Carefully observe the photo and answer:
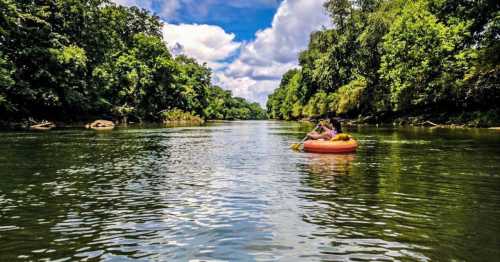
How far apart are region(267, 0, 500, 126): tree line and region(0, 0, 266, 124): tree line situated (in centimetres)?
3405

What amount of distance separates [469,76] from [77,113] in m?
49.5

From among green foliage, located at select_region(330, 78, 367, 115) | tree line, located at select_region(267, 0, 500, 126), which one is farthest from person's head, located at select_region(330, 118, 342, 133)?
green foliage, located at select_region(330, 78, 367, 115)

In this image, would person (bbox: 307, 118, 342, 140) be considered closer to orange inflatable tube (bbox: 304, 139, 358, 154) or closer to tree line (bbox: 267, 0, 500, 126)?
orange inflatable tube (bbox: 304, 139, 358, 154)

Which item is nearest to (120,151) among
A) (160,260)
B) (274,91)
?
(160,260)

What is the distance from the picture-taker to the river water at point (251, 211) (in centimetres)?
675

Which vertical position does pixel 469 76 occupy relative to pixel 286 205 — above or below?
above

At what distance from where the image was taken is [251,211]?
30.6ft

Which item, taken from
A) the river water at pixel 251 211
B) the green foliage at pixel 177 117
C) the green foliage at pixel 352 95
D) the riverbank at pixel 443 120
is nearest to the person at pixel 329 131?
the river water at pixel 251 211

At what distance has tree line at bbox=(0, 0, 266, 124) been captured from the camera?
47312 millimetres

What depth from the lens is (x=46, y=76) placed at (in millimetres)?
49531

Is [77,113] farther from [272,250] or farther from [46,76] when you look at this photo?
[272,250]

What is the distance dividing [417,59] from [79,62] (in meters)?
39.7

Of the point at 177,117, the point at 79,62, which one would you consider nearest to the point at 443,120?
the point at 79,62

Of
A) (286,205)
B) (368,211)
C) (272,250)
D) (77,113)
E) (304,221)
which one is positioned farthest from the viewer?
(77,113)
